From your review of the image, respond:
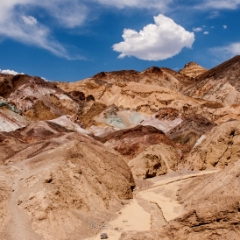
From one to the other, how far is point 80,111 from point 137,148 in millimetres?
33882

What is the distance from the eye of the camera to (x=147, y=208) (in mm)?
17328

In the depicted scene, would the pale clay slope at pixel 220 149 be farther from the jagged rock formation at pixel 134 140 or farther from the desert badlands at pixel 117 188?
the jagged rock formation at pixel 134 140

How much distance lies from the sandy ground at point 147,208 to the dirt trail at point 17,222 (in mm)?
2234

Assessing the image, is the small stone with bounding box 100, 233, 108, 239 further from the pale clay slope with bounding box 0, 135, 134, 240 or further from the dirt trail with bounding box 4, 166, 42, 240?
the dirt trail with bounding box 4, 166, 42, 240

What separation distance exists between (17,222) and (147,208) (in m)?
6.37

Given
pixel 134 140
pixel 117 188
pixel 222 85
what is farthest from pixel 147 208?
pixel 222 85

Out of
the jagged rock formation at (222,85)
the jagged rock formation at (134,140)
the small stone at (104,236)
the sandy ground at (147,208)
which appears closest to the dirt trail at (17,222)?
the small stone at (104,236)

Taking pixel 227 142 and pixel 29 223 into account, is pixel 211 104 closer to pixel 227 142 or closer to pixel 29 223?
pixel 227 142

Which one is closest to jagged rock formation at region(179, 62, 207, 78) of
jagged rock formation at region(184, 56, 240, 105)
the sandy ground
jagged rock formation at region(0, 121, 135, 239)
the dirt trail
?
jagged rock formation at region(184, 56, 240, 105)

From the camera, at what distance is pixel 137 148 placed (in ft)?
120

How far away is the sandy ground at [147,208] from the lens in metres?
14.0

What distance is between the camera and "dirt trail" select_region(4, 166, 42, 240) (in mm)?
12609

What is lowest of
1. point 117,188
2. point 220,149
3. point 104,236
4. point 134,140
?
point 104,236

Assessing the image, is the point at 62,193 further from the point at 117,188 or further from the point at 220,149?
the point at 220,149
